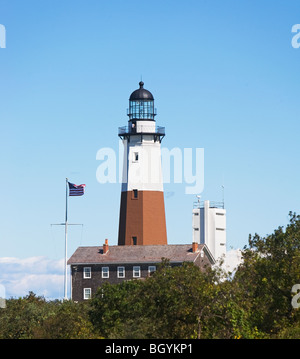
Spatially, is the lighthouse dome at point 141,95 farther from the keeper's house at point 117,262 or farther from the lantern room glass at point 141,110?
the keeper's house at point 117,262

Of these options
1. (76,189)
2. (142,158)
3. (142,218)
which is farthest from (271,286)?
(142,158)

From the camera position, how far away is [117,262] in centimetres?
10369

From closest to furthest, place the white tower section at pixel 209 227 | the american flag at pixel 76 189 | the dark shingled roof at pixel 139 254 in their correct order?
the american flag at pixel 76 189 → the dark shingled roof at pixel 139 254 → the white tower section at pixel 209 227

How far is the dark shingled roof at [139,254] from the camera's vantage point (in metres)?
102

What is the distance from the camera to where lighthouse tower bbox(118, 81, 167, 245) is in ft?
338

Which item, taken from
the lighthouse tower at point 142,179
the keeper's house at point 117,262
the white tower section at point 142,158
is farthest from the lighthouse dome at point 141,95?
the keeper's house at point 117,262

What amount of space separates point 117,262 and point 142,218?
5.99 meters

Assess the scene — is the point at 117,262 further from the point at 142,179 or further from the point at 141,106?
the point at 141,106

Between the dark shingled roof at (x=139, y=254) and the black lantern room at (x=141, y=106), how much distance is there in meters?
15.6
